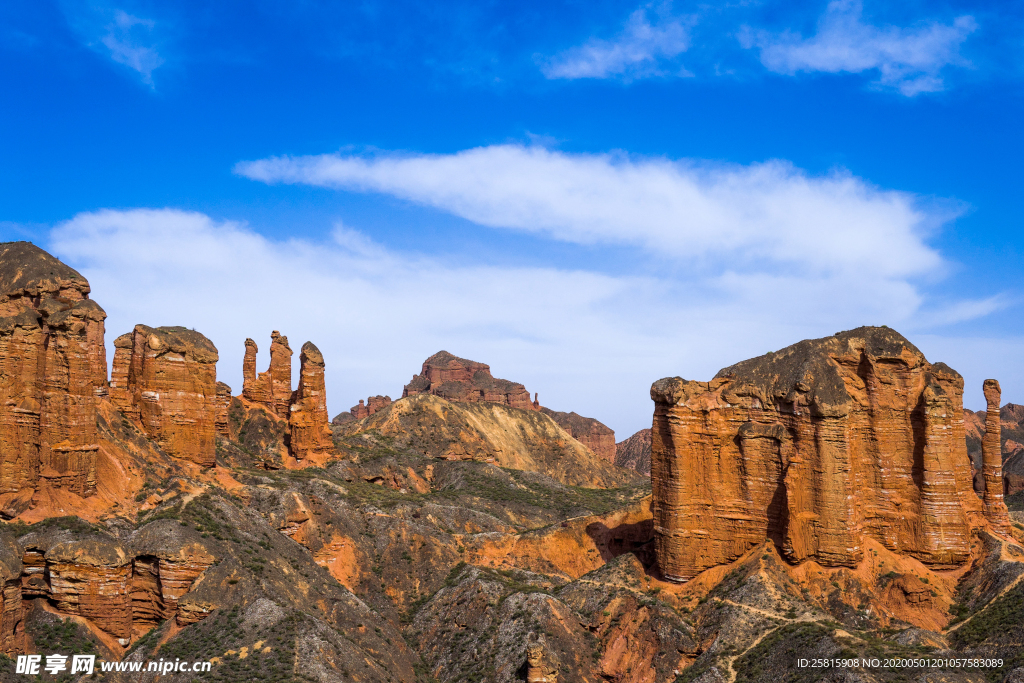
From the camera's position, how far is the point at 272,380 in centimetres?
8369

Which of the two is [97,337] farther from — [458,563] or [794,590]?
[794,590]

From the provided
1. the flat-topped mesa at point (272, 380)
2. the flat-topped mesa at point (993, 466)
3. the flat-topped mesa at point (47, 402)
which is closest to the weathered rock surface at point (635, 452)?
the flat-topped mesa at point (272, 380)

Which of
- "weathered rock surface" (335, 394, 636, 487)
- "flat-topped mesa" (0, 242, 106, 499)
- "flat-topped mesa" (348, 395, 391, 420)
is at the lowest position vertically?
"flat-topped mesa" (0, 242, 106, 499)

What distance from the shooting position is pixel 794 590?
49781 mm

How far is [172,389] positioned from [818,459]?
4527 centimetres

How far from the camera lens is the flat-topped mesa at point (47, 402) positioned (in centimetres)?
4431

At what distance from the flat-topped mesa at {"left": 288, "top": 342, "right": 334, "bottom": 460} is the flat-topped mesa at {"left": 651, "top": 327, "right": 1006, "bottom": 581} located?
37.4m

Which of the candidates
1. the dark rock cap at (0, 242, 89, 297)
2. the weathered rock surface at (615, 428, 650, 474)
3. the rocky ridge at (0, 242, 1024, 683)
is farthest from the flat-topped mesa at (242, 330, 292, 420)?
the weathered rock surface at (615, 428, 650, 474)

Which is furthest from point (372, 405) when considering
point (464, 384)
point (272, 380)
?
point (272, 380)

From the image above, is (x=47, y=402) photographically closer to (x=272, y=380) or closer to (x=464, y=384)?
(x=272, y=380)

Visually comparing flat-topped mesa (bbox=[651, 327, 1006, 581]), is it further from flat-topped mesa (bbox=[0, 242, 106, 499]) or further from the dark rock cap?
the dark rock cap

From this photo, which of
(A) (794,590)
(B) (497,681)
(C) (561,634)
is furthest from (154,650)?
(A) (794,590)

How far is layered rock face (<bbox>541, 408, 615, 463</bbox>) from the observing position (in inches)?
6304

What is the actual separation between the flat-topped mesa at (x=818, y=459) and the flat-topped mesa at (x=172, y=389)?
33505 millimetres
